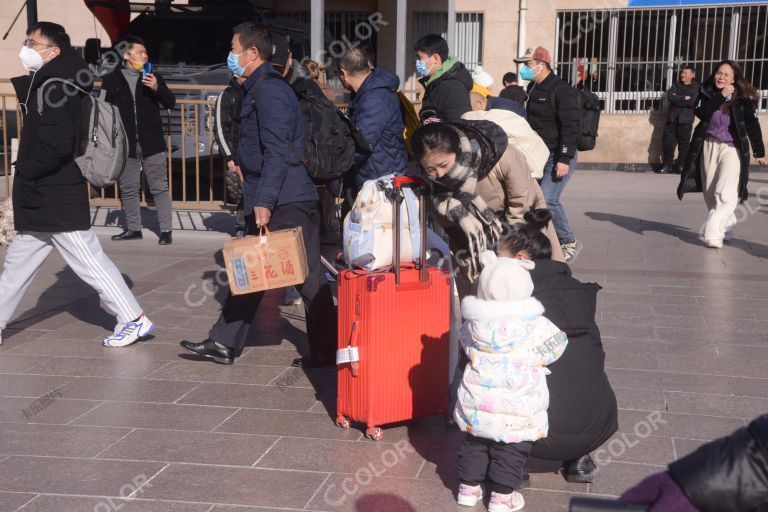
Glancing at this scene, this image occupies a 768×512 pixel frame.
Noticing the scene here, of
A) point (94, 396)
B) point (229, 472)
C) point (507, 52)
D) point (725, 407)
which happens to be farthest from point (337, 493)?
point (507, 52)

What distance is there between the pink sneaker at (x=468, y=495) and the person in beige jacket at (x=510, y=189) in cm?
131

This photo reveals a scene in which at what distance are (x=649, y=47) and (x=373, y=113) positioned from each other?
14.7m

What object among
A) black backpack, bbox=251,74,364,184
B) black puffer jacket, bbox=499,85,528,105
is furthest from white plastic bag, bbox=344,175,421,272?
black puffer jacket, bbox=499,85,528,105

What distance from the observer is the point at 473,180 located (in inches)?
176

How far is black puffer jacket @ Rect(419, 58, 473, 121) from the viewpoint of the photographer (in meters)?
6.79

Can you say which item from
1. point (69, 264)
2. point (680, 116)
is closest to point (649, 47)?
point (680, 116)

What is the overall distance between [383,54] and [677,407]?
15668mm

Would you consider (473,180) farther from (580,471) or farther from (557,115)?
(557,115)

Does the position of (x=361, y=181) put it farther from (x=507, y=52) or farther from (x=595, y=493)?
(x=507, y=52)

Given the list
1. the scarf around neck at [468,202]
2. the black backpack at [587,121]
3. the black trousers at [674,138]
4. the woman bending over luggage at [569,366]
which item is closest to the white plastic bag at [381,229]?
the scarf around neck at [468,202]

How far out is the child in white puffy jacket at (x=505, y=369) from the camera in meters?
3.63

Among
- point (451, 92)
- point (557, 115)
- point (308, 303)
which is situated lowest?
point (308, 303)

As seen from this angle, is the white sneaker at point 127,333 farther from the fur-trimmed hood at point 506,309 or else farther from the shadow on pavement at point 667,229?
the shadow on pavement at point 667,229

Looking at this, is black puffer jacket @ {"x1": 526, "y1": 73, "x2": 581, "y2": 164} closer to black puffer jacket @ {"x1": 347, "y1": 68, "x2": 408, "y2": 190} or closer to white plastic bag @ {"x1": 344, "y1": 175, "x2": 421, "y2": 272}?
black puffer jacket @ {"x1": 347, "y1": 68, "x2": 408, "y2": 190}
